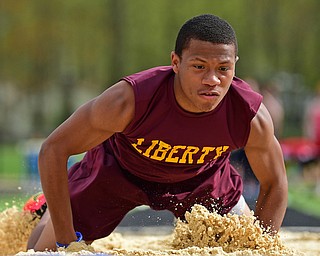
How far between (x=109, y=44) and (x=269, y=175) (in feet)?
82.0

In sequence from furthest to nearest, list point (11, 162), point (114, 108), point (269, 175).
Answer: point (11, 162) → point (269, 175) → point (114, 108)

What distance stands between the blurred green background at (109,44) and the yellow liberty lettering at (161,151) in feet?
Answer: 75.4

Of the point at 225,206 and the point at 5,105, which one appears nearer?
the point at 225,206

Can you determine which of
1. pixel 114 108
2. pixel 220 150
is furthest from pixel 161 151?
pixel 114 108

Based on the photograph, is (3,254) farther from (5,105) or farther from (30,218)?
(5,105)

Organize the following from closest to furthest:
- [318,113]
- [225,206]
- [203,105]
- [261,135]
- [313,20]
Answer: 1. [203,105]
2. [261,135]
3. [225,206]
4. [318,113]
5. [313,20]

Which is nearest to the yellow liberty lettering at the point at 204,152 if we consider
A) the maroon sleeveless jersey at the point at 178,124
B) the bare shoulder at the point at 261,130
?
the maroon sleeveless jersey at the point at 178,124

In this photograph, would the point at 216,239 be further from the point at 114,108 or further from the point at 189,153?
the point at 114,108

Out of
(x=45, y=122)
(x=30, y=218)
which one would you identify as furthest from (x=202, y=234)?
(x=45, y=122)

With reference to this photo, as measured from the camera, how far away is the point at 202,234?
443cm

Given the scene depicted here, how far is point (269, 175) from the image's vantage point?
15.9 feet

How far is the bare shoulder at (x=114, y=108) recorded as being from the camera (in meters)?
4.36

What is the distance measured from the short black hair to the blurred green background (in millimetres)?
23374

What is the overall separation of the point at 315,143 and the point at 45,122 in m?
17.6
